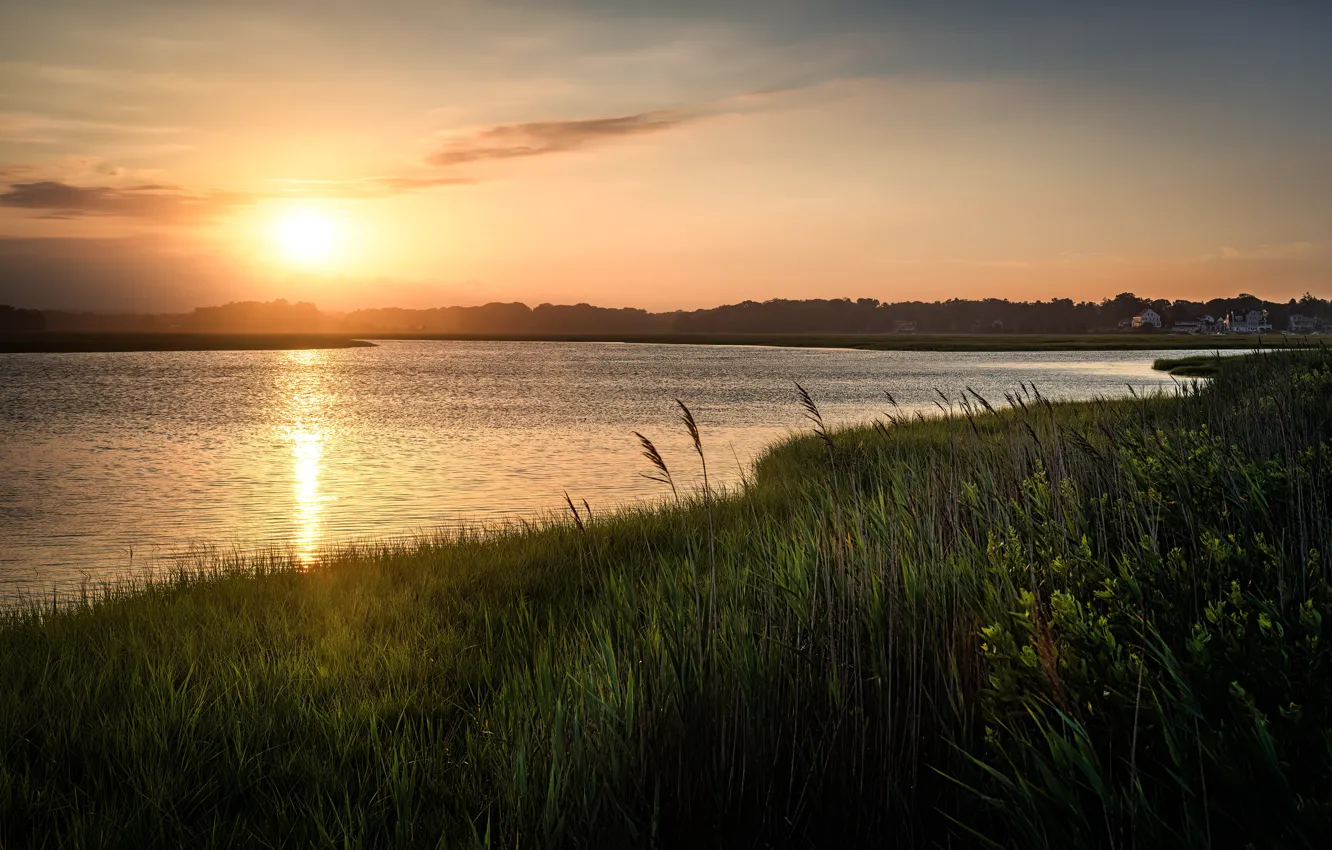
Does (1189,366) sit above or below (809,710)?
above

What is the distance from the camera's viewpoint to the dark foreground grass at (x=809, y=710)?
3312mm

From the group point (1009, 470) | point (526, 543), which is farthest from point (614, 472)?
point (1009, 470)

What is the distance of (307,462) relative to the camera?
91.8ft

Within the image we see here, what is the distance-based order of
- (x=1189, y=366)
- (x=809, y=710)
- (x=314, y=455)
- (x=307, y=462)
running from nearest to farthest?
(x=809, y=710)
(x=307, y=462)
(x=314, y=455)
(x=1189, y=366)

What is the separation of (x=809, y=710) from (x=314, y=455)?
28.2 meters

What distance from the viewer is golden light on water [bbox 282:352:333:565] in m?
16.2

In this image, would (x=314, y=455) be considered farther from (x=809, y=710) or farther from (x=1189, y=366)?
(x=1189, y=366)

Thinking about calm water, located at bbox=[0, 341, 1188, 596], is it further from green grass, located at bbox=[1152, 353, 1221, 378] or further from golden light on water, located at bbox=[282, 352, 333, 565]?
green grass, located at bbox=[1152, 353, 1221, 378]

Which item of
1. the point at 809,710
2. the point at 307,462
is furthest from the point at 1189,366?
the point at 809,710

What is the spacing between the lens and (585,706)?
4.60 m

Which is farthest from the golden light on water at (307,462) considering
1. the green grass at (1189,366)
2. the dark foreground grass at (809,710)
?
the green grass at (1189,366)

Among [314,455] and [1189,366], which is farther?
[1189,366]

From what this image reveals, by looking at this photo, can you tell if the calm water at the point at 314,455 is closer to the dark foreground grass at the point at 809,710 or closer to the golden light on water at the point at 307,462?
the golden light on water at the point at 307,462

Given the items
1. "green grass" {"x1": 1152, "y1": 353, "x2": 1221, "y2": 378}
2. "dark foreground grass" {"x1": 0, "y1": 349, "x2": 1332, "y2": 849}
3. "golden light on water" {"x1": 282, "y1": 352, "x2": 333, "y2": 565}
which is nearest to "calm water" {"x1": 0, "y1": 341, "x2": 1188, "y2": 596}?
"golden light on water" {"x1": 282, "y1": 352, "x2": 333, "y2": 565}
